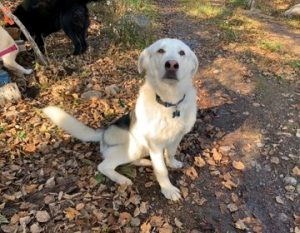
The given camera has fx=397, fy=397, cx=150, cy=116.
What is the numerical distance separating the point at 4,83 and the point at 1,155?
1.24 meters

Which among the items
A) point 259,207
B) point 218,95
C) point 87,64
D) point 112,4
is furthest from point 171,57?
point 112,4

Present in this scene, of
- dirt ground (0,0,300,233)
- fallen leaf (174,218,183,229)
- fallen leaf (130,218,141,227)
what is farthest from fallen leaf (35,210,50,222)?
fallen leaf (174,218,183,229)

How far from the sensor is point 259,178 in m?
3.85

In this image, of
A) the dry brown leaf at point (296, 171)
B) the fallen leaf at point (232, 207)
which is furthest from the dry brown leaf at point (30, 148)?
the dry brown leaf at point (296, 171)

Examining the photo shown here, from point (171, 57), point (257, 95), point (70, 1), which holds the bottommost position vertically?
point (257, 95)

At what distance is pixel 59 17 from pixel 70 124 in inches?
119

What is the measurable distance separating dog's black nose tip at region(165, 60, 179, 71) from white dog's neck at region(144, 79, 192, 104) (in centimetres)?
21

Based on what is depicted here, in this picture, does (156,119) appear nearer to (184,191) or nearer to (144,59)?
(144,59)

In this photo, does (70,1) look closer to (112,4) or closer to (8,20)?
(8,20)

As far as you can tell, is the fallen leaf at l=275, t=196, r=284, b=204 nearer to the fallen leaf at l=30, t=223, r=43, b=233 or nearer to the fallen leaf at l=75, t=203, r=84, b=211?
the fallen leaf at l=75, t=203, r=84, b=211

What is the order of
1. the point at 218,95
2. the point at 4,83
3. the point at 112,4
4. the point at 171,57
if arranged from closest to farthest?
the point at 171,57 → the point at 4,83 → the point at 218,95 → the point at 112,4

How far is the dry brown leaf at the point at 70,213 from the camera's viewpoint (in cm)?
319

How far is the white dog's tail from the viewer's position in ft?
11.8

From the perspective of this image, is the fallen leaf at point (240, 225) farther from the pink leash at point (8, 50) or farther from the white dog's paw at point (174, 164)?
the pink leash at point (8, 50)
